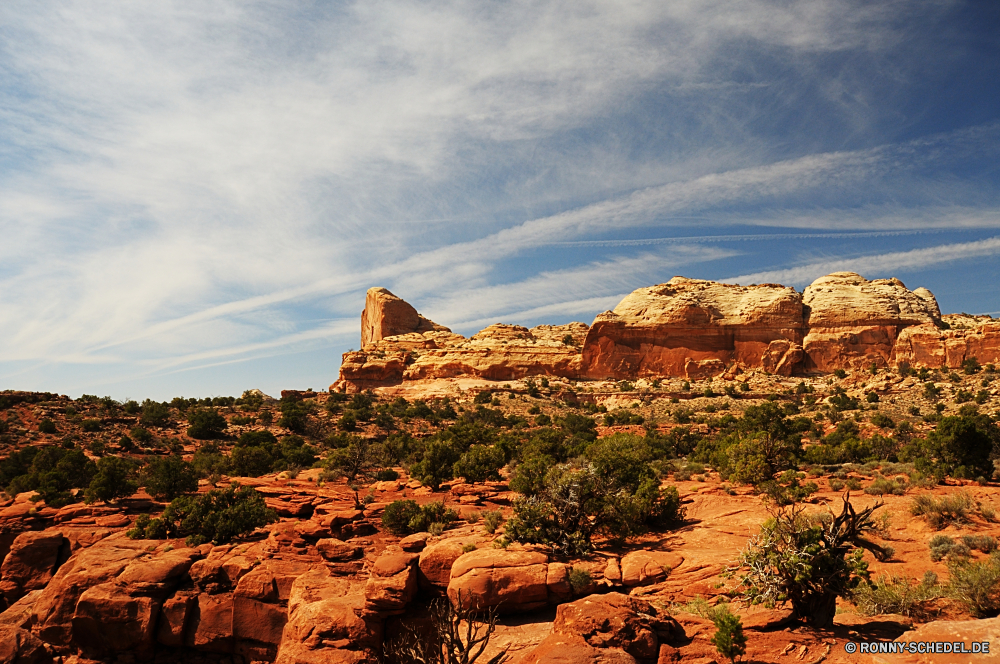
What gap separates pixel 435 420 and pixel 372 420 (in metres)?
5.47

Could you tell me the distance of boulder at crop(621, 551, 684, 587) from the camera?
37.9 ft

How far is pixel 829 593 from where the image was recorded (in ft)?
29.2

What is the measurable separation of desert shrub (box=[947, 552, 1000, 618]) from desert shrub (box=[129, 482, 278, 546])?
1701 centimetres

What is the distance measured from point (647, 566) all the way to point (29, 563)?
17419mm

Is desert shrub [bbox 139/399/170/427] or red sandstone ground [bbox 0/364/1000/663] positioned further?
desert shrub [bbox 139/399/170/427]

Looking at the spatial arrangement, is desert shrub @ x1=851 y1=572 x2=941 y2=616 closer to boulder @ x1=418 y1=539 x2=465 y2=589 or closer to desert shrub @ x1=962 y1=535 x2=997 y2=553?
desert shrub @ x1=962 y1=535 x2=997 y2=553

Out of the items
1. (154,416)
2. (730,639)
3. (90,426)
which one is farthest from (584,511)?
(154,416)

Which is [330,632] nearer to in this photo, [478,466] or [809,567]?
[809,567]

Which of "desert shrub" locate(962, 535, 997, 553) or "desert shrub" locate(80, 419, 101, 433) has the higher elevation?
"desert shrub" locate(80, 419, 101, 433)

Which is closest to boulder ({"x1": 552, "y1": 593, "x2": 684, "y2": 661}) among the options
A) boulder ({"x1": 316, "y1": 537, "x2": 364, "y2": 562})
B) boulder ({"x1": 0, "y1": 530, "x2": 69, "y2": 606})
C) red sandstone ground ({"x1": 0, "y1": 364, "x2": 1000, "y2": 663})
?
red sandstone ground ({"x1": 0, "y1": 364, "x2": 1000, "y2": 663})

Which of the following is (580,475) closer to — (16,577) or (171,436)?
(16,577)

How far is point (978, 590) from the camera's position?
8.65m

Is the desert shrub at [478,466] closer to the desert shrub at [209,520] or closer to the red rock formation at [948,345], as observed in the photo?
the desert shrub at [209,520]

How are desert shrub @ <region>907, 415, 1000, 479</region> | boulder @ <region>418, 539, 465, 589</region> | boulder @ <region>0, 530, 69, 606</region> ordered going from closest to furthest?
boulder @ <region>418, 539, 465, 589</region>, boulder @ <region>0, 530, 69, 606</region>, desert shrub @ <region>907, 415, 1000, 479</region>
